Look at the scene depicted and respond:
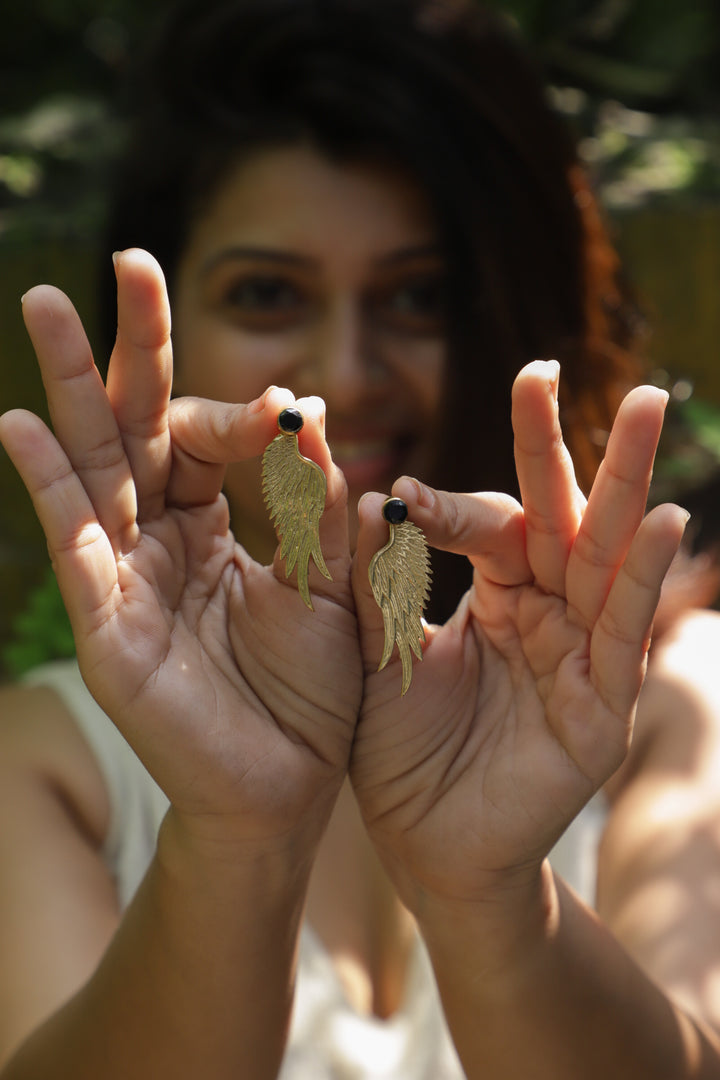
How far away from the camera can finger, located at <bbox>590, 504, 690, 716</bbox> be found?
1146 mm

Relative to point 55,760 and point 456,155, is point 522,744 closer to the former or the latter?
point 55,760

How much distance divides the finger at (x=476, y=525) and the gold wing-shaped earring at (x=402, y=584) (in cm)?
2

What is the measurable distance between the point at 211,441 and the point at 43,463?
21 centimetres

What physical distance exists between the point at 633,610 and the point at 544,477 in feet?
0.63

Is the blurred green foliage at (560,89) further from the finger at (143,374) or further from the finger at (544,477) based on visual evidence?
the finger at (544,477)

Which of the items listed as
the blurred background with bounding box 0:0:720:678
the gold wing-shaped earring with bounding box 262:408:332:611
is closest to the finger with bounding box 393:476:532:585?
the gold wing-shaped earring with bounding box 262:408:332:611

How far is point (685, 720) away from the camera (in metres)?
2.13

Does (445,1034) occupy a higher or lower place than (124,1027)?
lower

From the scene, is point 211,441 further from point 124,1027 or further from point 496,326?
point 496,326

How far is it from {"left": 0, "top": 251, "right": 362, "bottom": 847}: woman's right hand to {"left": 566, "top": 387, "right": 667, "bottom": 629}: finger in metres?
0.30

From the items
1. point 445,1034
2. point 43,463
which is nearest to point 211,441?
point 43,463

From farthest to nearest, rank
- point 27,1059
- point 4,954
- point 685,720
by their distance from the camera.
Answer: point 685,720 → point 4,954 → point 27,1059

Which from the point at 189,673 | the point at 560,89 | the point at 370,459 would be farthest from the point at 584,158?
the point at 189,673

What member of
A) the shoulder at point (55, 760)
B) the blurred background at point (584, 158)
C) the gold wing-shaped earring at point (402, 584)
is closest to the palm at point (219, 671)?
the gold wing-shaped earring at point (402, 584)
